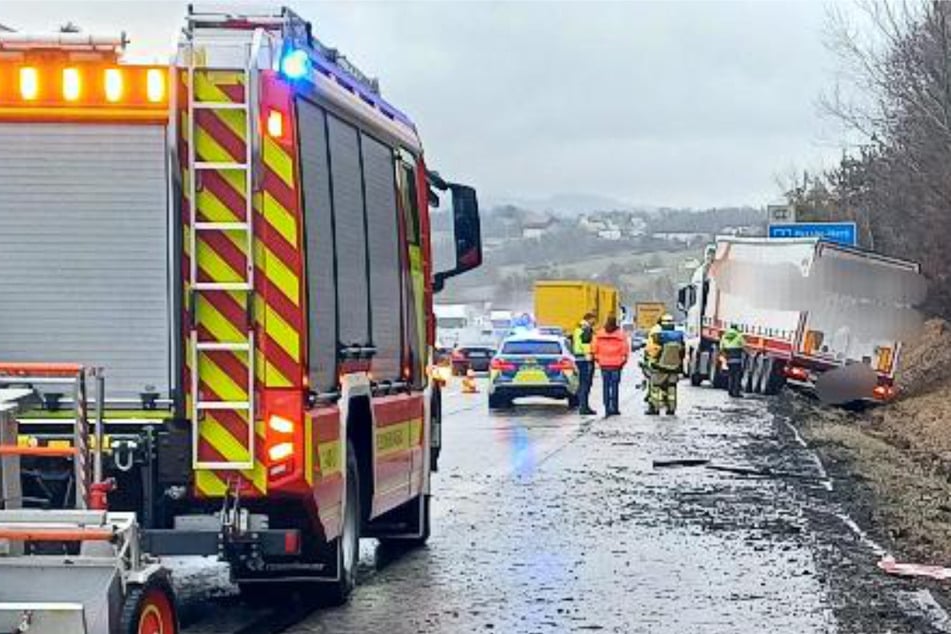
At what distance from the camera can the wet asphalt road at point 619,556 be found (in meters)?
9.17

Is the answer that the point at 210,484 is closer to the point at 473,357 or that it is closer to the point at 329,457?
the point at 329,457

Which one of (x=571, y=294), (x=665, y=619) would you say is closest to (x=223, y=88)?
(x=665, y=619)

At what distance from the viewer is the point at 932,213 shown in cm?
3631

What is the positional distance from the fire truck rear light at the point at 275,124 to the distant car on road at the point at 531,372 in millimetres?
22834

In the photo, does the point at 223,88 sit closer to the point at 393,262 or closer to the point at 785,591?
the point at 393,262

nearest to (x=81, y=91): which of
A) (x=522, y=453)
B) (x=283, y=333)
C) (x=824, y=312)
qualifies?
(x=283, y=333)

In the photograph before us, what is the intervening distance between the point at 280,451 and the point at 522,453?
12.5 m

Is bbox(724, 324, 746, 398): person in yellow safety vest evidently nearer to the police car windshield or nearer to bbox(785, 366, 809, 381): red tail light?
bbox(785, 366, 809, 381): red tail light

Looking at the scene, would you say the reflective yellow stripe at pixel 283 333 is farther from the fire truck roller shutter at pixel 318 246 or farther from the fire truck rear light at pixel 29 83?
the fire truck rear light at pixel 29 83

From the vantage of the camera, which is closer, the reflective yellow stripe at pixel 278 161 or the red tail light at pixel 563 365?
the reflective yellow stripe at pixel 278 161

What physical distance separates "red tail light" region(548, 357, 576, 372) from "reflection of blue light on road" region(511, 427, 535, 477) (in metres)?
5.91

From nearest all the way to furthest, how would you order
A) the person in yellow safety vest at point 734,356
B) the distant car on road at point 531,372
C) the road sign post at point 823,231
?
the distant car on road at point 531,372 → the person in yellow safety vest at point 734,356 → the road sign post at point 823,231

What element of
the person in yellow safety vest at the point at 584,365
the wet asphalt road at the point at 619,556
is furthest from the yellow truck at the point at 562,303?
the wet asphalt road at the point at 619,556

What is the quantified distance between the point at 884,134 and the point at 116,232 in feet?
116
